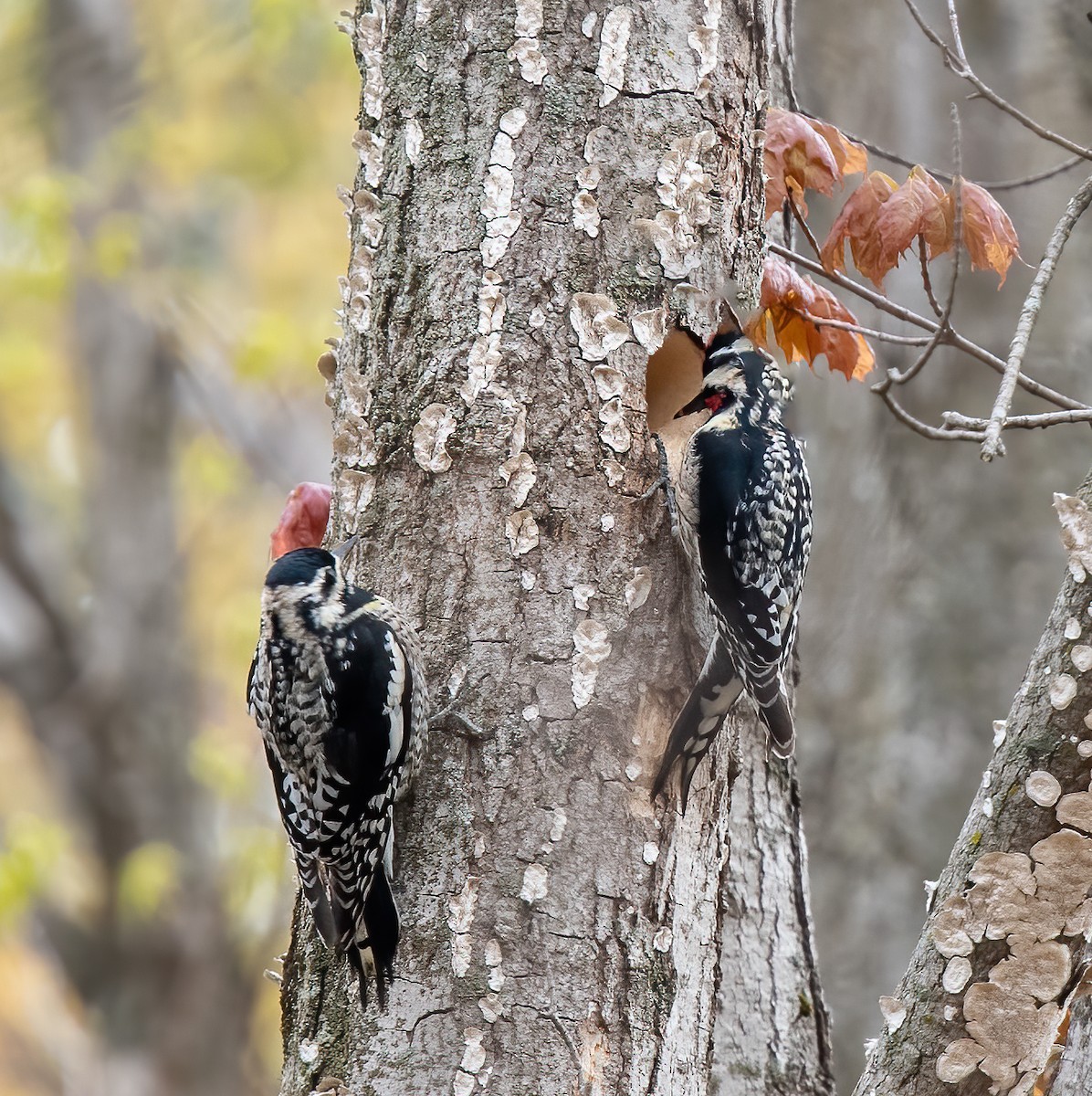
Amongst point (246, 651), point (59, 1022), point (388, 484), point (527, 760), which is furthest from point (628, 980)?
point (59, 1022)

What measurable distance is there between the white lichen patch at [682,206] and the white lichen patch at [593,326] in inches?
7.6

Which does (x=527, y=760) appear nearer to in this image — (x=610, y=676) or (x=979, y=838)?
(x=610, y=676)

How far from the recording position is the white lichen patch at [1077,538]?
99.7 inches

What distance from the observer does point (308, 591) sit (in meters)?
2.88

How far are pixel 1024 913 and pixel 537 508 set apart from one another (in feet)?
3.97

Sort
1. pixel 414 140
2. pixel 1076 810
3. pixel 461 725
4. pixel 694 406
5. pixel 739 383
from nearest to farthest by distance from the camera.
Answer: pixel 1076 810, pixel 461 725, pixel 414 140, pixel 739 383, pixel 694 406

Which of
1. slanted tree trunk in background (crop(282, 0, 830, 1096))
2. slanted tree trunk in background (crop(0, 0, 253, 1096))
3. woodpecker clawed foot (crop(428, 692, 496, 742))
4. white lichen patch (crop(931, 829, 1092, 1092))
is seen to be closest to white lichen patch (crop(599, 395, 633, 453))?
slanted tree trunk in background (crop(282, 0, 830, 1096))

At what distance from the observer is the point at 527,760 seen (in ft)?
8.72

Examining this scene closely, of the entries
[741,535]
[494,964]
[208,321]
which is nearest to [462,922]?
[494,964]

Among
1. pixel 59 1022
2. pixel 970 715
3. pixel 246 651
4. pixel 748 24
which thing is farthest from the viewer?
pixel 59 1022

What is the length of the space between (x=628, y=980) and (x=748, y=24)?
2.17 m

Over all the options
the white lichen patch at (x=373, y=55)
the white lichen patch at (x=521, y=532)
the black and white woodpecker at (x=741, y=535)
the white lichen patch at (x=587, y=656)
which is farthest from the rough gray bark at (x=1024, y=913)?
the white lichen patch at (x=373, y=55)

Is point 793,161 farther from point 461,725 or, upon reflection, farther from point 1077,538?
point 461,725

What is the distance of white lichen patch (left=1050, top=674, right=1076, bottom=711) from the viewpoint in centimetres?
252
